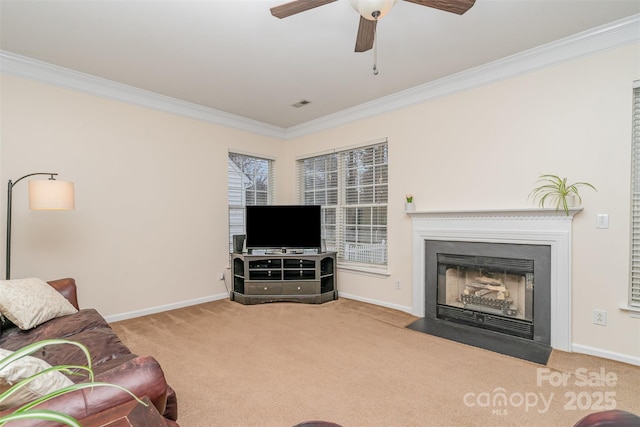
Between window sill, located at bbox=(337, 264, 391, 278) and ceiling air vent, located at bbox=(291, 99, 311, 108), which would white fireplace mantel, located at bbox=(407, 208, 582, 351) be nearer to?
window sill, located at bbox=(337, 264, 391, 278)

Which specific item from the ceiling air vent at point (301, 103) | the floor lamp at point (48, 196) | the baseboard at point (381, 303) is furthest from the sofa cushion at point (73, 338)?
the ceiling air vent at point (301, 103)

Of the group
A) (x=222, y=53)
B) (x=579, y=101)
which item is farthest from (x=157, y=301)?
(x=579, y=101)

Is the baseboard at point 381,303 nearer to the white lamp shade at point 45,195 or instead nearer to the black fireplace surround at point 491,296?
the black fireplace surround at point 491,296

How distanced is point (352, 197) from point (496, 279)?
214cm

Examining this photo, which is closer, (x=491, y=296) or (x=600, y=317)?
(x=600, y=317)

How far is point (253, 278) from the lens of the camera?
173 inches

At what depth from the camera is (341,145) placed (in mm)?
4668

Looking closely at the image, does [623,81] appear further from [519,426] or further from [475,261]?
[519,426]

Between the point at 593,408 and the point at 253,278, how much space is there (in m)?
3.57

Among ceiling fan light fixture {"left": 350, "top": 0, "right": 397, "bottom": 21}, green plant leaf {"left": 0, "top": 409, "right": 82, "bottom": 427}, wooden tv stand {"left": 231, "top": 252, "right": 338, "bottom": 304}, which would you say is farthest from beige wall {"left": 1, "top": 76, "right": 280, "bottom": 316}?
green plant leaf {"left": 0, "top": 409, "right": 82, "bottom": 427}

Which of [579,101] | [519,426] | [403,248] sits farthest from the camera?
[403,248]

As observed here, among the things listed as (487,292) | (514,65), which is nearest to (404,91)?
(514,65)

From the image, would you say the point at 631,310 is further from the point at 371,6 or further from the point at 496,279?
the point at 371,6

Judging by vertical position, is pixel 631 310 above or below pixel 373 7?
below
